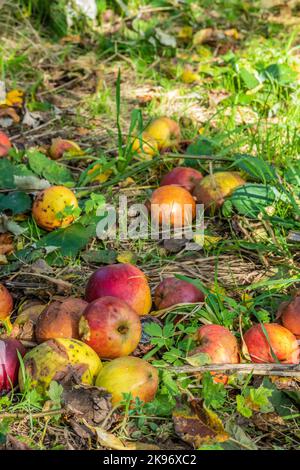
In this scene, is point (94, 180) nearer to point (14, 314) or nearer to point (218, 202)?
point (218, 202)

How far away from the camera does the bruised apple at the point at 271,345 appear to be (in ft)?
7.73

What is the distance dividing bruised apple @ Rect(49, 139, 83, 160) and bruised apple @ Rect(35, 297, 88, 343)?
1.53 metres

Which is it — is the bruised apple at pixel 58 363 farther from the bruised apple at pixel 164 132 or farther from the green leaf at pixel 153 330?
the bruised apple at pixel 164 132

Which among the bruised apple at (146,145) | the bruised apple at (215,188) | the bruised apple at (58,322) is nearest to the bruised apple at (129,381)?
the bruised apple at (58,322)

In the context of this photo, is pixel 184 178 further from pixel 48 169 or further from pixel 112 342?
pixel 112 342

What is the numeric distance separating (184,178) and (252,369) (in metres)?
1.27

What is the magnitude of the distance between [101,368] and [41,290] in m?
0.61

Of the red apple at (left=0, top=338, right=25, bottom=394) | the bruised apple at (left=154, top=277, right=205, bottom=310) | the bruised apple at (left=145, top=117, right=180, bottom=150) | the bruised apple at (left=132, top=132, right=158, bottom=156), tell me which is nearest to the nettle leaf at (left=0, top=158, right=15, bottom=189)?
the bruised apple at (left=132, top=132, right=158, bottom=156)

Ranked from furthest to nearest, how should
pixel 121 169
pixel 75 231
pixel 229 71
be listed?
pixel 229 71, pixel 121 169, pixel 75 231

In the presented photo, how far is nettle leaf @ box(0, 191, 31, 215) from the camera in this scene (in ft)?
10.7

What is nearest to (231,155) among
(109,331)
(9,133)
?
(9,133)

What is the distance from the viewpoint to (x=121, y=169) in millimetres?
3586

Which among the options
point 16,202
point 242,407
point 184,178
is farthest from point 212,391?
point 16,202

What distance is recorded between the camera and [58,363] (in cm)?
218
